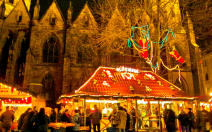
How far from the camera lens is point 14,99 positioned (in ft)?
51.3

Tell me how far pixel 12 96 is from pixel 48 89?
9.17 m

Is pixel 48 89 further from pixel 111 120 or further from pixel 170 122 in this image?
pixel 170 122

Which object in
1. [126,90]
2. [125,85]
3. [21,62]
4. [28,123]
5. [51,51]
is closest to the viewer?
[28,123]

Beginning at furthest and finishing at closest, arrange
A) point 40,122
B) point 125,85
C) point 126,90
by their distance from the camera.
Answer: point 125,85, point 126,90, point 40,122

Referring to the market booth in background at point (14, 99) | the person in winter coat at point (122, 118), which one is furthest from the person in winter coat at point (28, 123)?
the market booth in background at point (14, 99)

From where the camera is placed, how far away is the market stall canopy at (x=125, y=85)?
1092 centimetres


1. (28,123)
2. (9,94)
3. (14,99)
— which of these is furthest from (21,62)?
(28,123)

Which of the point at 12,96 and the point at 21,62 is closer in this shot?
the point at 12,96

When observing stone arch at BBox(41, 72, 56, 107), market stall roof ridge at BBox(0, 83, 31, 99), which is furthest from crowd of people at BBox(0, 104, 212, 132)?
stone arch at BBox(41, 72, 56, 107)

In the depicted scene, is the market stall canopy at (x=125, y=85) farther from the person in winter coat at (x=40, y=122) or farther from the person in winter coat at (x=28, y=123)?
the person in winter coat at (x=28, y=123)

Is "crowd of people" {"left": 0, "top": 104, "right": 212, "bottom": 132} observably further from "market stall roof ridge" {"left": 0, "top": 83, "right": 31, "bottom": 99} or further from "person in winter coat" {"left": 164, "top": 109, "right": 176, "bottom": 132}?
"market stall roof ridge" {"left": 0, "top": 83, "right": 31, "bottom": 99}

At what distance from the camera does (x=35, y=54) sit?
81.8ft

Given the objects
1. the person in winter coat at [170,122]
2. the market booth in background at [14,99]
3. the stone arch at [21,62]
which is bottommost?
the person in winter coat at [170,122]

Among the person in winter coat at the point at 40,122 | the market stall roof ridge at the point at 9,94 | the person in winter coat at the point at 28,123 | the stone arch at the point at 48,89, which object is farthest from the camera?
the stone arch at the point at 48,89
